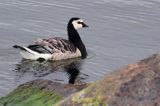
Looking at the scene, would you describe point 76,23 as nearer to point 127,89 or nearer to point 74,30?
point 74,30

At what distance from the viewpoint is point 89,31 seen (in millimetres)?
22891

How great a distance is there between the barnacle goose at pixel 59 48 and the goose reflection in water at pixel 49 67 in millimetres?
244

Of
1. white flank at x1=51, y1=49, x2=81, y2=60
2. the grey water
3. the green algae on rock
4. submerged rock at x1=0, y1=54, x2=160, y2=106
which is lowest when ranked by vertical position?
white flank at x1=51, y1=49, x2=81, y2=60

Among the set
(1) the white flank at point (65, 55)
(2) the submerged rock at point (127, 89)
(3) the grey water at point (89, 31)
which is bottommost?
(1) the white flank at point (65, 55)

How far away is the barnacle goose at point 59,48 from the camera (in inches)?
780

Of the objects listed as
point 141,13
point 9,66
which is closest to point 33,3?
point 141,13

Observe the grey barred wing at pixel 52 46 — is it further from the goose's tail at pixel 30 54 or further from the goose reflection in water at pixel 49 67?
the goose reflection in water at pixel 49 67

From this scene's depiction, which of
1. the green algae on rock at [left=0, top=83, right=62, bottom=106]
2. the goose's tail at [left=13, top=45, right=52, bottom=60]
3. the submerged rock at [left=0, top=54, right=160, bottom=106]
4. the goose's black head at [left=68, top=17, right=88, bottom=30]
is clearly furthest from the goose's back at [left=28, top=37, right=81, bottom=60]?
the submerged rock at [left=0, top=54, right=160, bottom=106]

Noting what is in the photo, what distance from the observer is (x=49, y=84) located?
9.77 meters

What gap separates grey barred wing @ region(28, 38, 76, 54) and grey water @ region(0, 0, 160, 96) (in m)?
0.70

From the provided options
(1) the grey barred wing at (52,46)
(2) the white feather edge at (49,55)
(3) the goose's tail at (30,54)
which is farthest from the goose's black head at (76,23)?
(3) the goose's tail at (30,54)

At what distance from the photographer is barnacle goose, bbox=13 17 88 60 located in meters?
19.8

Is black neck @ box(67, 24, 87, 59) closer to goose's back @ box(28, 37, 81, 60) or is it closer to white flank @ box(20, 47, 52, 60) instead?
goose's back @ box(28, 37, 81, 60)

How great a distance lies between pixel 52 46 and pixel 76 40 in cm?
149
